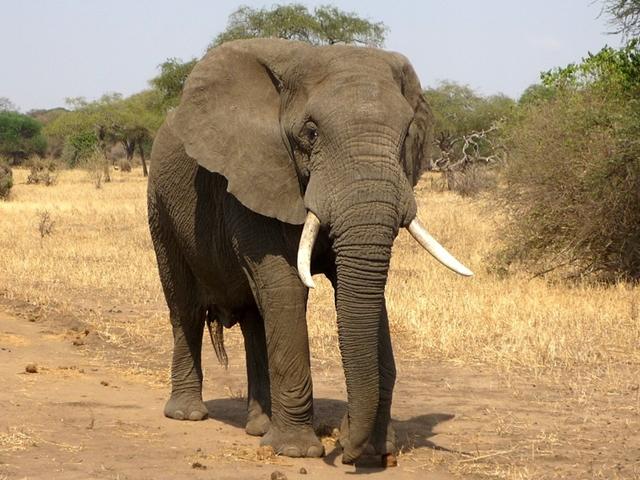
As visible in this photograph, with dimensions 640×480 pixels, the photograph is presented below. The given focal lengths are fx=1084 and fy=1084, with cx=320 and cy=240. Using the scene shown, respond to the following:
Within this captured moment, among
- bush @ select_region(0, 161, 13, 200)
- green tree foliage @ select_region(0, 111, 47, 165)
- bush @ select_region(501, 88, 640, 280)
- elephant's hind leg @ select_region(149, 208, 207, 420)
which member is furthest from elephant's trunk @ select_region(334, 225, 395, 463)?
green tree foliage @ select_region(0, 111, 47, 165)

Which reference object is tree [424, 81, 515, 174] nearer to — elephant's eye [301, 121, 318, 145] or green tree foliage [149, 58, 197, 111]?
green tree foliage [149, 58, 197, 111]

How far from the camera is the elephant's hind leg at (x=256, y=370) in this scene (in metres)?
6.40

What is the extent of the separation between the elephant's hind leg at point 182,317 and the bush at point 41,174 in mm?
27855

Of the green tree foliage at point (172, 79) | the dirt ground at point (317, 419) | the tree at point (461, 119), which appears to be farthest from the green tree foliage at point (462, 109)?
the dirt ground at point (317, 419)

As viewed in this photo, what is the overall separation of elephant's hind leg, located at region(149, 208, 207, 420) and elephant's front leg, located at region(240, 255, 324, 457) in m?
1.35

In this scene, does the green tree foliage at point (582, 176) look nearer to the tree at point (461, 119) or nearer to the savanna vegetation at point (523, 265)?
the savanna vegetation at point (523, 265)

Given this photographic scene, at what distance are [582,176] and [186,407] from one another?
667 centimetres

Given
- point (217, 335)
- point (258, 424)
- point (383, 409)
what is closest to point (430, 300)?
point (217, 335)

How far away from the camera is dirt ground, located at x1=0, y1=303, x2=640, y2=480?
5430mm

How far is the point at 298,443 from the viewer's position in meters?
5.64

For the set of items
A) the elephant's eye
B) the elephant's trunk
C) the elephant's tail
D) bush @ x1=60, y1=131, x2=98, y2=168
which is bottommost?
the elephant's tail

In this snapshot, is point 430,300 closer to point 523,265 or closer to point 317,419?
point 523,265

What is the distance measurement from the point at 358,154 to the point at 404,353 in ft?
13.7

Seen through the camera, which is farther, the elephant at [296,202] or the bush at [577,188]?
the bush at [577,188]
